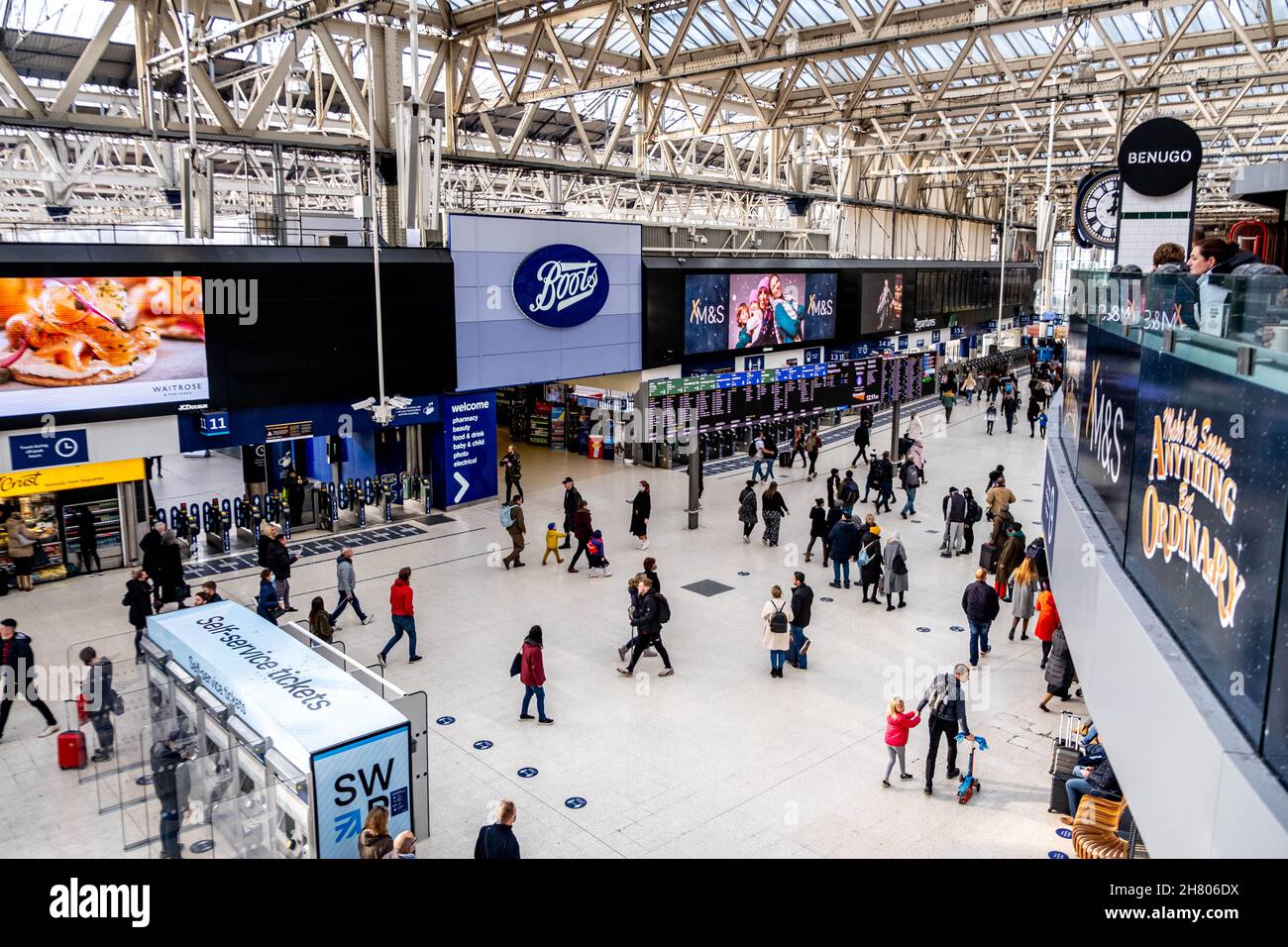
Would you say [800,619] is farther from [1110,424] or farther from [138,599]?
[138,599]

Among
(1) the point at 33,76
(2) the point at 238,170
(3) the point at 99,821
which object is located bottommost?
(3) the point at 99,821

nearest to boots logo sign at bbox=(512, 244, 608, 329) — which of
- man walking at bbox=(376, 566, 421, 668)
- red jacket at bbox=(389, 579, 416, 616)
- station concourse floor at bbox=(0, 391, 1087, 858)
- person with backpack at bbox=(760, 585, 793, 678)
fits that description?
station concourse floor at bbox=(0, 391, 1087, 858)

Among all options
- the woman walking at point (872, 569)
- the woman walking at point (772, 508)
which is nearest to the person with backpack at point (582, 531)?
the woman walking at point (772, 508)

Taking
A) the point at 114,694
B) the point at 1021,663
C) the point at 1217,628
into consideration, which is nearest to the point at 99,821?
the point at 114,694

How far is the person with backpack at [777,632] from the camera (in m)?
12.2

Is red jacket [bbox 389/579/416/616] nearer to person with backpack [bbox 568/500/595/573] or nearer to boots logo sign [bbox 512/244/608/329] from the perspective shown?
person with backpack [bbox 568/500/595/573]

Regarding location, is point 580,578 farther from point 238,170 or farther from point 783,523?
point 238,170

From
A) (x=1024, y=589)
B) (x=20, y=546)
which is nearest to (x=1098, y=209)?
(x=1024, y=589)

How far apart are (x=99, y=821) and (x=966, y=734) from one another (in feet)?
26.9

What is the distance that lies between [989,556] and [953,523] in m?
2.93

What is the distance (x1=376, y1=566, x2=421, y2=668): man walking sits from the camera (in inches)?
484

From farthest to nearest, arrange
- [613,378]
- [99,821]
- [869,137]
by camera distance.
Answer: [869,137] < [613,378] < [99,821]

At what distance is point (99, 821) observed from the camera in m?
9.03

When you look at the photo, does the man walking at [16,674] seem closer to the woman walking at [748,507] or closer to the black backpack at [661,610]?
the black backpack at [661,610]
